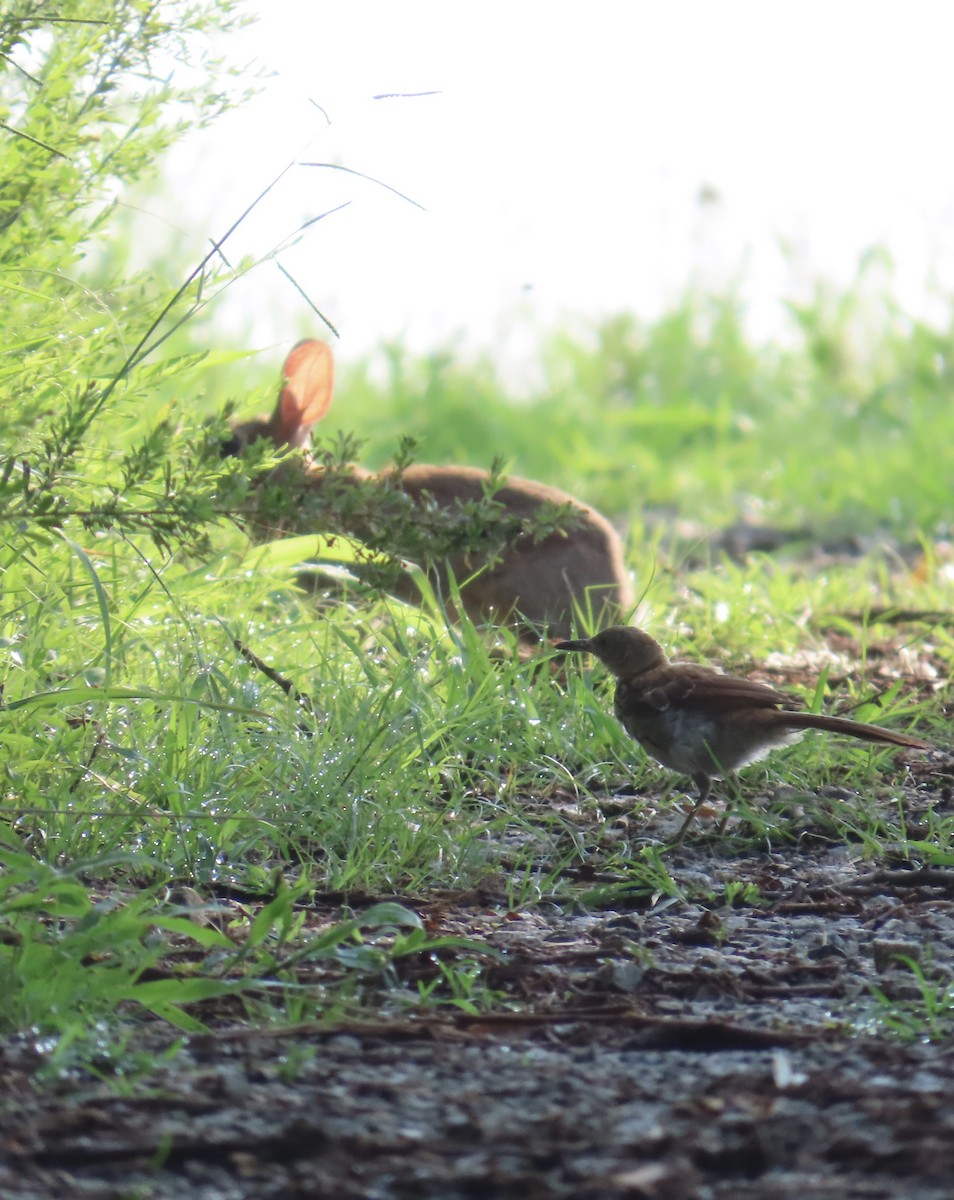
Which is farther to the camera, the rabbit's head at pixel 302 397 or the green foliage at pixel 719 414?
the green foliage at pixel 719 414

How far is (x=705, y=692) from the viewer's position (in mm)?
4363

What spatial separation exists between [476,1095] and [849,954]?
1.14m

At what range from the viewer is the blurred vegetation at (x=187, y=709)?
302 cm

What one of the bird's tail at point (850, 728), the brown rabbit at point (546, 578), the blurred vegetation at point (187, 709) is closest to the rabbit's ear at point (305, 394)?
the brown rabbit at point (546, 578)

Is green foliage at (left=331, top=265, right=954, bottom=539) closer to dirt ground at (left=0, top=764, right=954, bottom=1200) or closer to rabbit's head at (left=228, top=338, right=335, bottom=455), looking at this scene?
rabbit's head at (left=228, top=338, right=335, bottom=455)

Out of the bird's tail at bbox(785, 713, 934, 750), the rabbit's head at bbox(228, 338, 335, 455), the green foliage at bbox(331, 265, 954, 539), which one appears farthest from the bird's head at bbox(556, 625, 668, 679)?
the green foliage at bbox(331, 265, 954, 539)

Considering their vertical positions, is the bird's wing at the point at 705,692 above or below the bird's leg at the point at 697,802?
above

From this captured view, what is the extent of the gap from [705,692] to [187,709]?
1.41 metres

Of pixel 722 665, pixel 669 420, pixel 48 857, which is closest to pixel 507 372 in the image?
pixel 669 420

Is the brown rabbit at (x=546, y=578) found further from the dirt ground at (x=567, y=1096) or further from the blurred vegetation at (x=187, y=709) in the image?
the dirt ground at (x=567, y=1096)

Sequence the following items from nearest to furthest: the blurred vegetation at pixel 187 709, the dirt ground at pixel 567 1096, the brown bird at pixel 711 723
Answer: the dirt ground at pixel 567 1096
the blurred vegetation at pixel 187 709
the brown bird at pixel 711 723

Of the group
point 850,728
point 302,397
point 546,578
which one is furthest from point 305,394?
point 850,728

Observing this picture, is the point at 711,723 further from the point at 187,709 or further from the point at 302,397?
the point at 302,397

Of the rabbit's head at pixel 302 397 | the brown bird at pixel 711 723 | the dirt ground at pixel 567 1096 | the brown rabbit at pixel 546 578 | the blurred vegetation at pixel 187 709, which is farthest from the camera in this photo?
the rabbit's head at pixel 302 397
